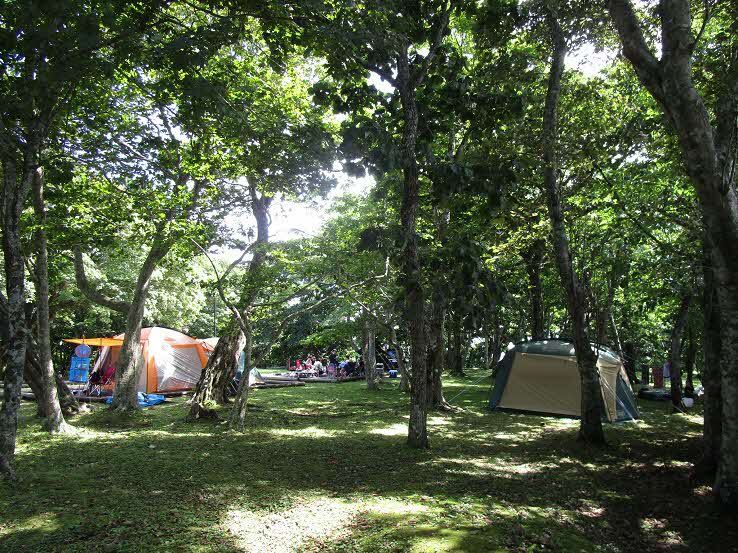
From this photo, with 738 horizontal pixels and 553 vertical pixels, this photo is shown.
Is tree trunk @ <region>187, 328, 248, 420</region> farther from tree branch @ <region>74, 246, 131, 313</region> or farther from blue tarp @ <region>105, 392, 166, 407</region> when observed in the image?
blue tarp @ <region>105, 392, 166, 407</region>

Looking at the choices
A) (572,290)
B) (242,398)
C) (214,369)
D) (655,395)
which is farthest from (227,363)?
(655,395)

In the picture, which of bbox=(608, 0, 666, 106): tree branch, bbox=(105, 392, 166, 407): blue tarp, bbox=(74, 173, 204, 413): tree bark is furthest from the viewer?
bbox=(105, 392, 166, 407): blue tarp

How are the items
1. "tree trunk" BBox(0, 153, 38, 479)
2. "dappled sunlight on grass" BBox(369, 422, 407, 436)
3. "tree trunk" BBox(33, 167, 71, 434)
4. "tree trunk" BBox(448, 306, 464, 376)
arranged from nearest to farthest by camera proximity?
1. "tree trunk" BBox(0, 153, 38, 479)
2. "tree trunk" BBox(33, 167, 71, 434)
3. "dappled sunlight on grass" BBox(369, 422, 407, 436)
4. "tree trunk" BBox(448, 306, 464, 376)

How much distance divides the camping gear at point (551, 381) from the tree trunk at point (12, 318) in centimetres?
1072

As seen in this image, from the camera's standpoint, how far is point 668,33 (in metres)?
5.04

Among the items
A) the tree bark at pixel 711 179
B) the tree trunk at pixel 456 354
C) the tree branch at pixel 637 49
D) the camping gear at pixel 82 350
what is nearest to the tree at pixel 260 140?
the tree branch at pixel 637 49

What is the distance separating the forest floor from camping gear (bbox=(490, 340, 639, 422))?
2.11 meters

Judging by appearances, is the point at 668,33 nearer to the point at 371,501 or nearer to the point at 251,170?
the point at 371,501

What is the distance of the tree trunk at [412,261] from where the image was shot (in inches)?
291

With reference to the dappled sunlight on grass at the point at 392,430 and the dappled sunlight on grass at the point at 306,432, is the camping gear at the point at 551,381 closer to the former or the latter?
the dappled sunlight on grass at the point at 392,430

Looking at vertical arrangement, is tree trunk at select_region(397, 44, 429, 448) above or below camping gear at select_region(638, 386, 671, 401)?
above

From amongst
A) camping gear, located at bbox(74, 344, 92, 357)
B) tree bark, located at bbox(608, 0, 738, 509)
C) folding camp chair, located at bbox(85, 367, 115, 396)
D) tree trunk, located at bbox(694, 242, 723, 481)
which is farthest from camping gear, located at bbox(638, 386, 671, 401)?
camping gear, located at bbox(74, 344, 92, 357)

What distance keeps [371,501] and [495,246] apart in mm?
Result: 7052

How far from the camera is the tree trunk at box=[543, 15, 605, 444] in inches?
332
